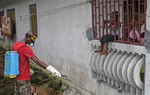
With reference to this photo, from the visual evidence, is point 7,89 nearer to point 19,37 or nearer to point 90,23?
point 90,23

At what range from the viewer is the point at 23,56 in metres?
5.41

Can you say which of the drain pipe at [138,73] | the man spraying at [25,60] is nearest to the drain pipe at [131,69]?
the drain pipe at [138,73]

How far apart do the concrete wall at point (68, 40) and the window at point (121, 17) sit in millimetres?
290

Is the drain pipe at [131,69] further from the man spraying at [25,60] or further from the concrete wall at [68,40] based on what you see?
the man spraying at [25,60]

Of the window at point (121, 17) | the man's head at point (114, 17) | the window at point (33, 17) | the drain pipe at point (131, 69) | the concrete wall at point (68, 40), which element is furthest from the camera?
the window at point (33, 17)

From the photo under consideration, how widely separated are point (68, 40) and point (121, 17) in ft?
8.27

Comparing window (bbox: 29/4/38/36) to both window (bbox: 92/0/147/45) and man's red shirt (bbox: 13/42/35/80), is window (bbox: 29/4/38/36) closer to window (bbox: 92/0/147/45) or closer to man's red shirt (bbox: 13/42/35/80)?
window (bbox: 92/0/147/45)

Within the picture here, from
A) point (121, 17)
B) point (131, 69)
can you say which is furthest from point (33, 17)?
point (131, 69)

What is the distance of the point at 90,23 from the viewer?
6.87 metres

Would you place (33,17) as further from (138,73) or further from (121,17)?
(138,73)

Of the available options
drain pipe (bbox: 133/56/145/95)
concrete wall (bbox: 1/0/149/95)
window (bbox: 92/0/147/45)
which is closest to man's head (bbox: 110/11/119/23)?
window (bbox: 92/0/147/45)

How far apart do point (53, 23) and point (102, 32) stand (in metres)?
3.03

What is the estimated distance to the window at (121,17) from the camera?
530 cm

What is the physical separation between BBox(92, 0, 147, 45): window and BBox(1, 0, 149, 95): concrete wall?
290mm
